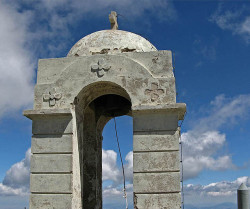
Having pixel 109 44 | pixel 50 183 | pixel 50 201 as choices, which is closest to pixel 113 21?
pixel 109 44

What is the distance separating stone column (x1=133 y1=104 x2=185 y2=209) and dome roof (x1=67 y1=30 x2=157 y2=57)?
211 centimetres

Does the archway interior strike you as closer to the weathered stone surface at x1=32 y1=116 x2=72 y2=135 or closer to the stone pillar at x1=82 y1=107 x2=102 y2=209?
the stone pillar at x1=82 y1=107 x2=102 y2=209

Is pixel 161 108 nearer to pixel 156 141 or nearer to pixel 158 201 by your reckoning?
pixel 156 141

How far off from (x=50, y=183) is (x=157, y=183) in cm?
253

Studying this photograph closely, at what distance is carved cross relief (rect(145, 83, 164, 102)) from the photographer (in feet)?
29.6

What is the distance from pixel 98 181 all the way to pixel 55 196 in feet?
8.32

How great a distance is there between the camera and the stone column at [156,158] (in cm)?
850

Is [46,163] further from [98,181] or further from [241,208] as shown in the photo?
[241,208]

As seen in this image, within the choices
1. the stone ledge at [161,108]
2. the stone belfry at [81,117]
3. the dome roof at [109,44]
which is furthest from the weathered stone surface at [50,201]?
the dome roof at [109,44]

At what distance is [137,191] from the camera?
8.56m

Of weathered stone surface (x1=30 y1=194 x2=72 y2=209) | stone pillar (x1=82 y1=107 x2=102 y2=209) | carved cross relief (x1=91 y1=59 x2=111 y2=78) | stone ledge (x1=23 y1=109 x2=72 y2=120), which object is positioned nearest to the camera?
weathered stone surface (x1=30 y1=194 x2=72 y2=209)

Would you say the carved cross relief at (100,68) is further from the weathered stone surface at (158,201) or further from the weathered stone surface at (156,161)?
the weathered stone surface at (158,201)

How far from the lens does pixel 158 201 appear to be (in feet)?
27.8

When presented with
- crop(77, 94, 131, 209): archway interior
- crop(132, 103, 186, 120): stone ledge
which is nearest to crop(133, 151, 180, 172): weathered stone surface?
crop(132, 103, 186, 120): stone ledge
